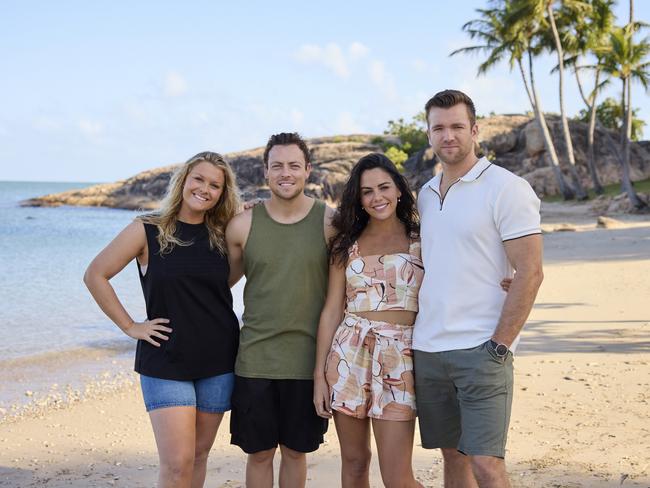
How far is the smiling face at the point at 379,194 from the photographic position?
3.87 meters

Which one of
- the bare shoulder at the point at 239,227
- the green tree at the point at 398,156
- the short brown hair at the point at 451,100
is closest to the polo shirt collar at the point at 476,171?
the short brown hair at the point at 451,100

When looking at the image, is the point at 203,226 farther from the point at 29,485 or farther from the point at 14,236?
the point at 14,236

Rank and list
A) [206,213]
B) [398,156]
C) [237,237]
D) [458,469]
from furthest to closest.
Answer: [398,156]
[206,213]
[237,237]
[458,469]

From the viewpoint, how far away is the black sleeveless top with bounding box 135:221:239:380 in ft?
12.6

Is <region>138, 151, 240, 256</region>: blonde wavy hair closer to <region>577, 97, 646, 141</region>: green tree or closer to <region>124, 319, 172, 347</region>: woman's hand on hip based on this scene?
<region>124, 319, 172, 347</region>: woman's hand on hip

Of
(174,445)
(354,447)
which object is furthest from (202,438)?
(354,447)

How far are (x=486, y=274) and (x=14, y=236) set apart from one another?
128 feet

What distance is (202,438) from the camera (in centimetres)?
397

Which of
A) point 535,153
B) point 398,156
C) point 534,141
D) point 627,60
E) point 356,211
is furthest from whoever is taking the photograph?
point 398,156

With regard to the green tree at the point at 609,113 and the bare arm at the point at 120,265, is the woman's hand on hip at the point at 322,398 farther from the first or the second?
the green tree at the point at 609,113

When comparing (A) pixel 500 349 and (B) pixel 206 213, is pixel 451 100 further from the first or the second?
(B) pixel 206 213

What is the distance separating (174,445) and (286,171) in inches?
61.3

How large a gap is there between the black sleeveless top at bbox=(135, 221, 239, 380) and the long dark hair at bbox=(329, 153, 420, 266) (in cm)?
66

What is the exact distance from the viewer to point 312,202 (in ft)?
13.6
